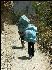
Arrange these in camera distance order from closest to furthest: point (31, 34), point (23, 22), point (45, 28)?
point (31, 34), point (23, 22), point (45, 28)

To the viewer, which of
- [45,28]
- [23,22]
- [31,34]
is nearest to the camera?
[31,34]

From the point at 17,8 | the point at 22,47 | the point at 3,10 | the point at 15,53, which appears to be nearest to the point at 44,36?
the point at 22,47

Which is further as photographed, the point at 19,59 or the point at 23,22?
the point at 23,22

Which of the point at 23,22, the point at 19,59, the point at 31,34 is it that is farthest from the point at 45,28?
the point at 19,59

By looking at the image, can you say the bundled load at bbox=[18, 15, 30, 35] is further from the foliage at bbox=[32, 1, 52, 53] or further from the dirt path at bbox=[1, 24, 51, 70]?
the foliage at bbox=[32, 1, 52, 53]

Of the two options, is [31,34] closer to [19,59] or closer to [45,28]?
[19,59]

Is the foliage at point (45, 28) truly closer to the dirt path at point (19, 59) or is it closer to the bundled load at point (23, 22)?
the dirt path at point (19, 59)

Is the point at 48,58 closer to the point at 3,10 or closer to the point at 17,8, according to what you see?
the point at 3,10

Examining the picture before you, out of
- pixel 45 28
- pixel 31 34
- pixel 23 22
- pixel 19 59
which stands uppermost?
pixel 23 22

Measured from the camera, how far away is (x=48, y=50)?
11.1 metres

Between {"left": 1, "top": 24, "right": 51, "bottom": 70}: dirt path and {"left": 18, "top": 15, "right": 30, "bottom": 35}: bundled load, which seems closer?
{"left": 1, "top": 24, "right": 51, "bottom": 70}: dirt path

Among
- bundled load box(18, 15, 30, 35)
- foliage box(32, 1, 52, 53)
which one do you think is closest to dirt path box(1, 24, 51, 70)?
foliage box(32, 1, 52, 53)

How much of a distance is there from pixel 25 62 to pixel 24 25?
1966mm

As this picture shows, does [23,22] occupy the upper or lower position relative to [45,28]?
upper
